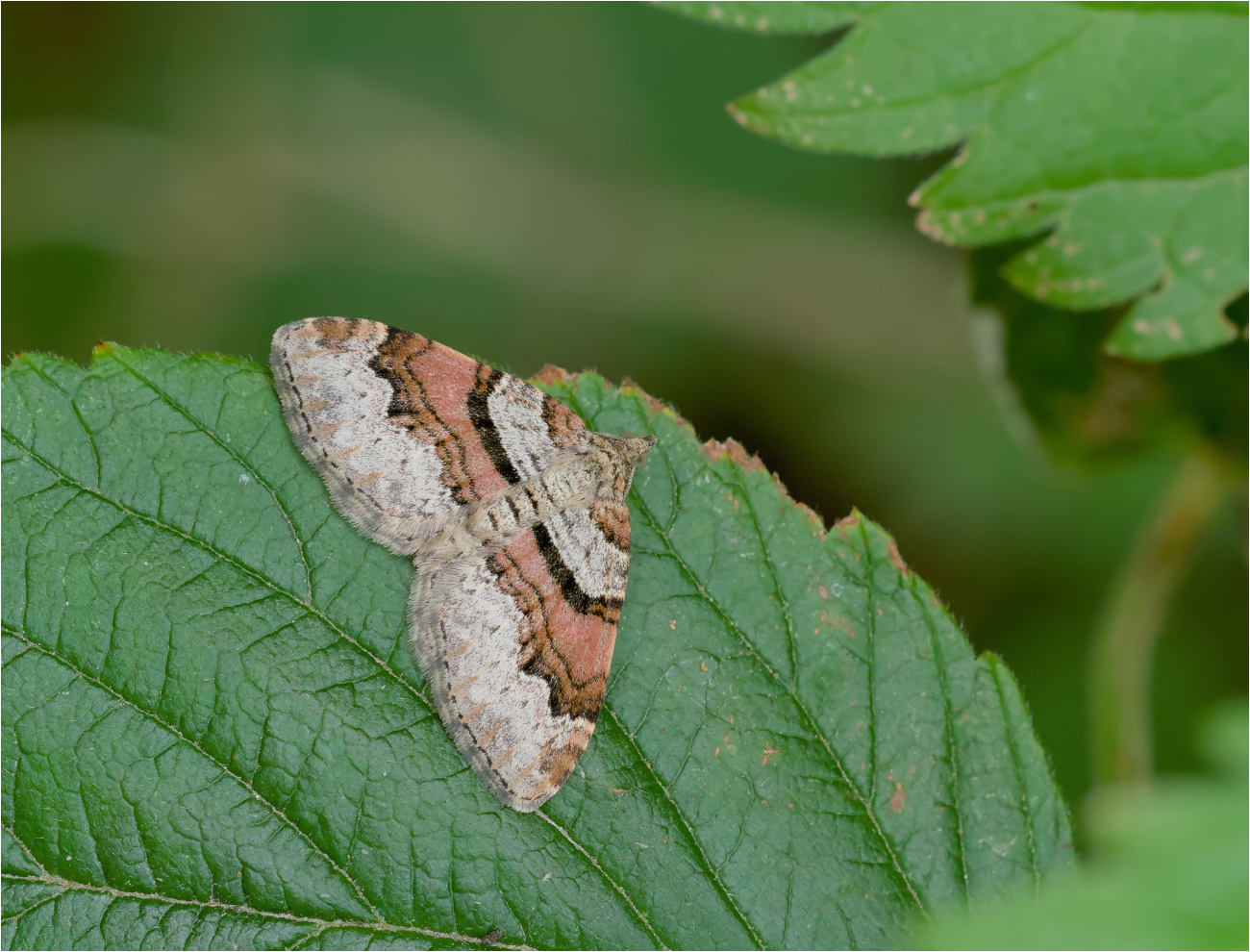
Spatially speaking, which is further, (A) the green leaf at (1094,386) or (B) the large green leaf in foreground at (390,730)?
(A) the green leaf at (1094,386)

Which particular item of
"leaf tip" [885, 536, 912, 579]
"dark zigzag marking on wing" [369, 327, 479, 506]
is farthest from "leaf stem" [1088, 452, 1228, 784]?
"dark zigzag marking on wing" [369, 327, 479, 506]

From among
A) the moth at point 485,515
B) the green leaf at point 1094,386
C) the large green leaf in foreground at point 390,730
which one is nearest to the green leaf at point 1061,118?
the green leaf at point 1094,386

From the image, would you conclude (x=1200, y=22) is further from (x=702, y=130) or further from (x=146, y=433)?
(x=146, y=433)

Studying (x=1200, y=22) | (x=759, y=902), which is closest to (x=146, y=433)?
(x=759, y=902)

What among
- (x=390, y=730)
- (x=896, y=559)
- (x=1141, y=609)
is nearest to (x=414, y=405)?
(x=390, y=730)

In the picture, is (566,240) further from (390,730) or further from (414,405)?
(390,730)

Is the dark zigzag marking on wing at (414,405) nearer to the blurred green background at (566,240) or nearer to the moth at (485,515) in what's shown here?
the moth at (485,515)
